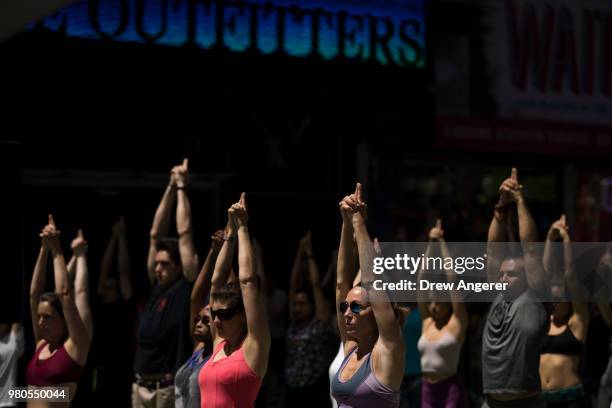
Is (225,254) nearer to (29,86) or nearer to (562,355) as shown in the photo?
(562,355)

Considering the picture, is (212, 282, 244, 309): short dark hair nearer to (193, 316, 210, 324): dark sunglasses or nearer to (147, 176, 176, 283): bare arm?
(193, 316, 210, 324): dark sunglasses

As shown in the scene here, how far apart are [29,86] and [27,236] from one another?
174 centimetres

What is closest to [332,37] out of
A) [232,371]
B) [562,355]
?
[562,355]

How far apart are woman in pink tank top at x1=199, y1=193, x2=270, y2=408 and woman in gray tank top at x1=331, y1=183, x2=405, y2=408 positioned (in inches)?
18.5

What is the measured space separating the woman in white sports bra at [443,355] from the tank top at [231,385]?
2825 mm

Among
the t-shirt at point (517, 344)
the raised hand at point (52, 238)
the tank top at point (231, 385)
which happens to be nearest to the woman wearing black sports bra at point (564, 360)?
the t-shirt at point (517, 344)

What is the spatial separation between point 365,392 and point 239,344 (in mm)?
952

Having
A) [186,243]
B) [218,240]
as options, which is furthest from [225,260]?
[186,243]

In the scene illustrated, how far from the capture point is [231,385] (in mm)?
6402

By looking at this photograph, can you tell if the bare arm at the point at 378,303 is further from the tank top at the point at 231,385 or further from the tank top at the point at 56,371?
the tank top at the point at 56,371

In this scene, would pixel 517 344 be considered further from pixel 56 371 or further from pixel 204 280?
pixel 56 371

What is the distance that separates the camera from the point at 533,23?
1616cm

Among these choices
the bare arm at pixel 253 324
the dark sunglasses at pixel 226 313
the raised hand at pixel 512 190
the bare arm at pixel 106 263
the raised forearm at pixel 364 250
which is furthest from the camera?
the bare arm at pixel 106 263

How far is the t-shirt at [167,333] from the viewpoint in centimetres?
846
